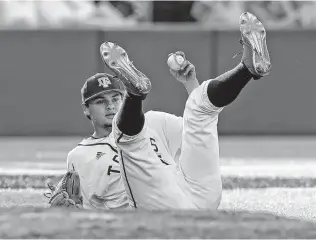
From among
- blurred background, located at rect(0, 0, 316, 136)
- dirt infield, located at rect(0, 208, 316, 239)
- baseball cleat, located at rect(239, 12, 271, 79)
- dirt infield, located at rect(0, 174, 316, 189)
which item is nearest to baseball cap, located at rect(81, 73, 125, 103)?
baseball cleat, located at rect(239, 12, 271, 79)

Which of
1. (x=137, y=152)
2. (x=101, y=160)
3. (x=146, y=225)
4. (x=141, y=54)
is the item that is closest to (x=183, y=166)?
(x=137, y=152)

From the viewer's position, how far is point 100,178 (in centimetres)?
599

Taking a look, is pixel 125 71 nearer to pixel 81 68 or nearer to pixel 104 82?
pixel 104 82

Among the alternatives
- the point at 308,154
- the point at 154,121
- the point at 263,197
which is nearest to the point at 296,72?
the point at 308,154

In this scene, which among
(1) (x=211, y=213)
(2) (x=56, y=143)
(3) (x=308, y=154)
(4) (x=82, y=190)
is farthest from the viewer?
(2) (x=56, y=143)

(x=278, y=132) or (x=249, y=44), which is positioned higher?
(x=249, y=44)

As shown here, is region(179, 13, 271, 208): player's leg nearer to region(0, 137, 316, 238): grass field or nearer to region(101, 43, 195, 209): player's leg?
region(101, 43, 195, 209): player's leg

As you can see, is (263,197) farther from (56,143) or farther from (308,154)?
(56,143)

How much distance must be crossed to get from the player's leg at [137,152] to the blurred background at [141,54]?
358 inches

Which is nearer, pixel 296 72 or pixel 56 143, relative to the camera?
pixel 56 143

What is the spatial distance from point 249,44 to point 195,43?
31.3ft

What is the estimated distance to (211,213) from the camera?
13.7 feet

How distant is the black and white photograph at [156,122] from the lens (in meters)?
4.15

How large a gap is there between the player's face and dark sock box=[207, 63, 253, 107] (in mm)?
1018
